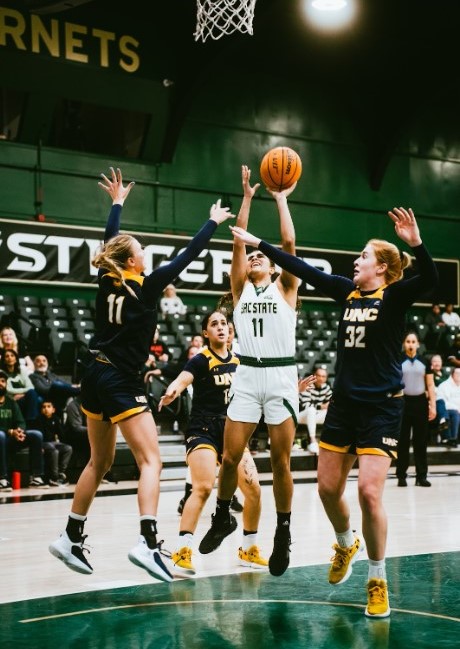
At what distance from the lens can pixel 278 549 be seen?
232 inches

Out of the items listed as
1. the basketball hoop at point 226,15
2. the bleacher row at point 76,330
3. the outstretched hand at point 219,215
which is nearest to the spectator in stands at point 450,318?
the bleacher row at point 76,330

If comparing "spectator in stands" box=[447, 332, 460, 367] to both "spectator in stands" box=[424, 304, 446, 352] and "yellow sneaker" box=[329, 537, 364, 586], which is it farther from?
"yellow sneaker" box=[329, 537, 364, 586]

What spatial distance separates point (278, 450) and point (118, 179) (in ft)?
6.82

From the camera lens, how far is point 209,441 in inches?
Answer: 275

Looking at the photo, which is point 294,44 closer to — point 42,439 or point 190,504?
point 42,439

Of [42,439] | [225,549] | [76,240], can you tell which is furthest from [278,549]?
[76,240]

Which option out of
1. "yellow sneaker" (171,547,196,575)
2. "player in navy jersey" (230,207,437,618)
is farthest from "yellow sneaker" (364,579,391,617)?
"yellow sneaker" (171,547,196,575)

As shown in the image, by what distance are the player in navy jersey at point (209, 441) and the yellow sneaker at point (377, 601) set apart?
57.4 inches

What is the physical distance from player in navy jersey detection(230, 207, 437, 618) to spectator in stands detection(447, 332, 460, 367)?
13.4 meters

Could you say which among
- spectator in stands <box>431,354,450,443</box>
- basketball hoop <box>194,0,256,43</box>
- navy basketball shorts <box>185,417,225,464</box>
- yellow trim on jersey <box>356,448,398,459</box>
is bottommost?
spectator in stands <box>431,354,450,443</box>

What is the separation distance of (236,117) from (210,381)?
48.0 ft

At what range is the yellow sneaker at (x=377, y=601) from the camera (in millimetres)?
5043

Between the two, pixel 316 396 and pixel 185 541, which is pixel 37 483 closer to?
pixel 316 396

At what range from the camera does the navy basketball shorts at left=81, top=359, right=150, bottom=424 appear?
554cm
